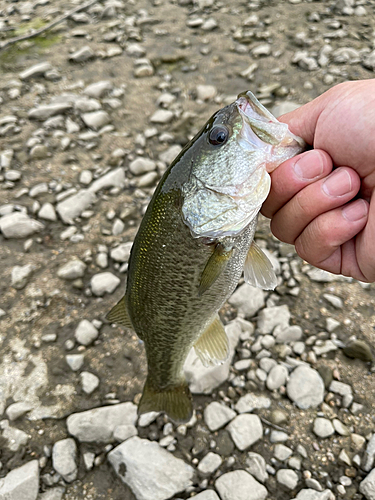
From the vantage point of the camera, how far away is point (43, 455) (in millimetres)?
2920

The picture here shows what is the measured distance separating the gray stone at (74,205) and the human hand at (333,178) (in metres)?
2.55

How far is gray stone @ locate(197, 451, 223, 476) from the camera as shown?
2.83 metres

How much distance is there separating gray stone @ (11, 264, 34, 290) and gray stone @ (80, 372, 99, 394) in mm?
1114

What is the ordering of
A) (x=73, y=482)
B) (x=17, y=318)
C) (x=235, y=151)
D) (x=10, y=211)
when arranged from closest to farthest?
1. (x=235, y=151)
2. (x=73, y=482)
3. (x=17, y=318)
4. (x=10, y=211)

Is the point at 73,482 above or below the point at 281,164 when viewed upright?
below

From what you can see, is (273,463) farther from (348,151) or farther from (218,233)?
(348,151)

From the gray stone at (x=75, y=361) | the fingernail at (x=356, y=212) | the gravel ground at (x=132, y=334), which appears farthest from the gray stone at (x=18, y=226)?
the fingernail at (x=356, y=212)

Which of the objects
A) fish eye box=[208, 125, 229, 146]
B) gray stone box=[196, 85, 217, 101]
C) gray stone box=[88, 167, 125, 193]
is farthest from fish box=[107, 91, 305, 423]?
gray stone box=[196, 85, 217, 101]

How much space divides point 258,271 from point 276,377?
4.22 feet

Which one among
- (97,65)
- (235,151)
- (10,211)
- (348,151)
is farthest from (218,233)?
(97,65)

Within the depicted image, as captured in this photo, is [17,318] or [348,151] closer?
[348,151]

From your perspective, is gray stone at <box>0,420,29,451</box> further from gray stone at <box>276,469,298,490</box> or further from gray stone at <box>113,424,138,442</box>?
gray stone at <box>276,469,298,490</box>

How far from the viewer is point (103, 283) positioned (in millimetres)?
3785

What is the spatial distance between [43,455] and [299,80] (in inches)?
220
